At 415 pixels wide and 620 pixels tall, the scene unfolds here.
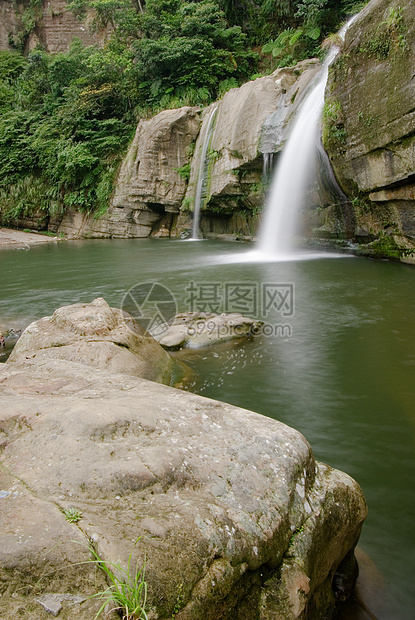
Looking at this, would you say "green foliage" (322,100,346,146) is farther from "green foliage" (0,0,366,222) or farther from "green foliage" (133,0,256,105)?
"green foliage" (133,0,256,105)

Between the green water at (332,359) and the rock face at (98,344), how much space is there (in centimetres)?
58

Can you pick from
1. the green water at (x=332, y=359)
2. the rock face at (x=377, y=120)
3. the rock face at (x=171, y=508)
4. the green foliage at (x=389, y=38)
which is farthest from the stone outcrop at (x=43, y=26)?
the rock face at (x=171, y=508)

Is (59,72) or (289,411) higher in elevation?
(59,72)

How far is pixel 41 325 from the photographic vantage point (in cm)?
494

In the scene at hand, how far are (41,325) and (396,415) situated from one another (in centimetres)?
403

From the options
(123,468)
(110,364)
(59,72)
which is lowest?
(110,364)

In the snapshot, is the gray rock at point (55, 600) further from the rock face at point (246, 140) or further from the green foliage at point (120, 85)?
the green foliage at point (120, 85)

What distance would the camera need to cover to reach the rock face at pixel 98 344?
412cm

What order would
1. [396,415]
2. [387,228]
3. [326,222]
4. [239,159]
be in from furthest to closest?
[239,159]
[326,222]
[387,228]
[396,415]

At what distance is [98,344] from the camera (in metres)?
4.30

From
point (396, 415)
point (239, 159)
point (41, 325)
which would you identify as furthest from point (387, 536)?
point (239, 159)

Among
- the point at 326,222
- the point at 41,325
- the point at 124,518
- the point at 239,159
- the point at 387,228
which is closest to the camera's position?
the point at 124,518

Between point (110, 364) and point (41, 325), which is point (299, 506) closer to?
point (110, 364)

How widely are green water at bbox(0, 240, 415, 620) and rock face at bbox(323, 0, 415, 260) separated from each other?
1.45m
